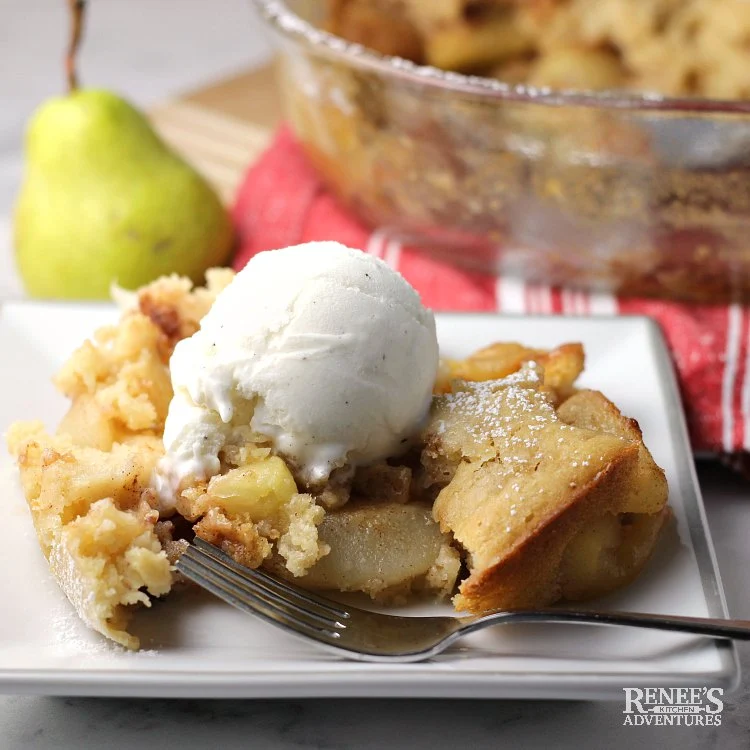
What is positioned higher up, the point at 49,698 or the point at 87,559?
the point at 87,559

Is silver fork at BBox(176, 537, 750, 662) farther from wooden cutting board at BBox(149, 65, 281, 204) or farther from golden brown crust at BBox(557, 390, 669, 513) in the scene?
wooden cutting board at BBox(149, 65, 281, 204)

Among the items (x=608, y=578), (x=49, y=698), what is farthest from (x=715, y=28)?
(x=49, y=698)

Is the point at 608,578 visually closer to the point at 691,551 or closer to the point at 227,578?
the point at 691,551

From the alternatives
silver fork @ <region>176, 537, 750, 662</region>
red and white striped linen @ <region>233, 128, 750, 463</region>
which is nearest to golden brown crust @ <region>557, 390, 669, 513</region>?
silver fork @ <region>176, 537, 750, 662</region>

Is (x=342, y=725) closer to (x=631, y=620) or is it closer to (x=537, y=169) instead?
(x=631, y=620)

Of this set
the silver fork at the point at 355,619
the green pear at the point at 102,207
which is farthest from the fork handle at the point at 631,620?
the green pear at the point at 102,207

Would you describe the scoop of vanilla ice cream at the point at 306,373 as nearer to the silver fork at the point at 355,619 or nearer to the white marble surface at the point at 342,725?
the silver fork at the point at 355,619
